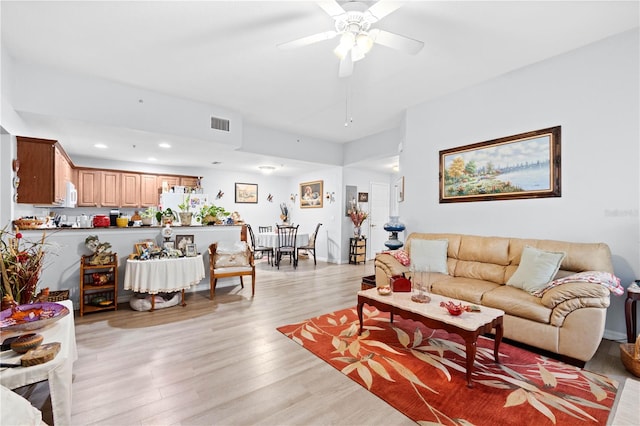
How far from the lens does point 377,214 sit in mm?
8141

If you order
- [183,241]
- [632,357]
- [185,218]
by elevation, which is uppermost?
[185,218]

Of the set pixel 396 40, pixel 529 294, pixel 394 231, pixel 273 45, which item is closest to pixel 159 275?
pixel 273 45

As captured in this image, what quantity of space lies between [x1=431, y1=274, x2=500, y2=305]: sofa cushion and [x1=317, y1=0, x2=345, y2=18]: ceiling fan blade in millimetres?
2944

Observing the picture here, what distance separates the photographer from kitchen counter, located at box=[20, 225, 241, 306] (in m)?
3.48

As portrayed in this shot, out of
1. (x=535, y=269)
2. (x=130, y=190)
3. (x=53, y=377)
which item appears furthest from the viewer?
(x=130, y=190)

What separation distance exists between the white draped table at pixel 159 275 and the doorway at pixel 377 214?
17.1 ft

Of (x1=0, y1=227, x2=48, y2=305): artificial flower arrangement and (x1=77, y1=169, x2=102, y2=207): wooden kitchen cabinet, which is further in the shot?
(x1=77, y1=169, x2=102, y2=207): wooden kitchen cabinet

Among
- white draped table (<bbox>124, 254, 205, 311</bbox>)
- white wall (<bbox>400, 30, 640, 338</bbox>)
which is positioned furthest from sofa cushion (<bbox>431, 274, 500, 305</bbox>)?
white draped table (<bbox>124, 254, 205, 311</bbox>)

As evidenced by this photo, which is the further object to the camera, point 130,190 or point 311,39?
point 130,190

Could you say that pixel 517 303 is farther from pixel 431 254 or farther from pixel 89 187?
pixel 89 187

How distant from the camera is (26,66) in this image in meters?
3.42

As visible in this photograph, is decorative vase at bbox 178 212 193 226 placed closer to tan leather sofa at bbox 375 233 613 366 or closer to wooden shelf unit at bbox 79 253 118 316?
wooden shelf unit at bbox 79 253 118 316

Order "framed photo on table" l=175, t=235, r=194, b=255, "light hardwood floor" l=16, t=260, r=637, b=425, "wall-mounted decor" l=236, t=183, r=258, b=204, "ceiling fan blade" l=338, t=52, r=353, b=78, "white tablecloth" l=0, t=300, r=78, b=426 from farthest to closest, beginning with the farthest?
"wall-mounted decor" l=236, t=183, r=258, b=204 → "framed photo on table" l=175, t=235, r=194, b=255 → "ceiling fan blade" l=338, t=52, r=353, b=78 → "light hardwood floor" l=16, t=260, r=637, b=425 → "white tablecloth" l=0, t=300, r=78, b=426

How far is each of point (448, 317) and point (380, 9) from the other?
2448 millimetres
